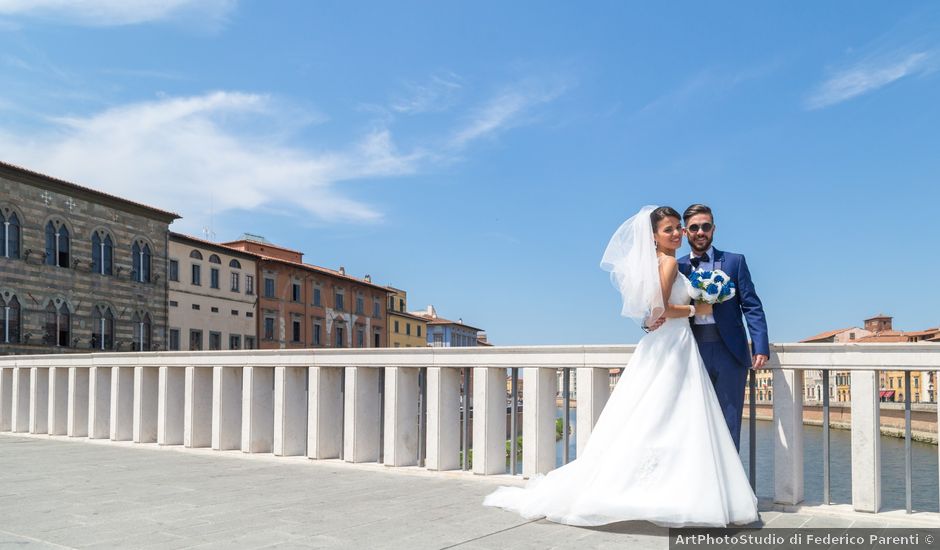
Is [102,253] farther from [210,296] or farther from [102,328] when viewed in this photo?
[210,296]

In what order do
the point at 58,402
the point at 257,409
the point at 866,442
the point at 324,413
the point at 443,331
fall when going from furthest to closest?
the point at 443,331 < the point at 58,402 < the point at 257,409 < the point at 324,413 < the point at 866,442

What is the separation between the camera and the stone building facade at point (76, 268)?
36.8m

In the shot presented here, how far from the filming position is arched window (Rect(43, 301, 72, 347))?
3847 centimetres

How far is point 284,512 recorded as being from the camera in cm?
568

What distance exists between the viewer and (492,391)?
7.48 meters

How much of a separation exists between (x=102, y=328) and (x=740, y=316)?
138ft

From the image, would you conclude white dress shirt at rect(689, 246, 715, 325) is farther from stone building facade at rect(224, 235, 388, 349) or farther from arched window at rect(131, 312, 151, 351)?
stone building facade at rect(224, 235, 388, 349)

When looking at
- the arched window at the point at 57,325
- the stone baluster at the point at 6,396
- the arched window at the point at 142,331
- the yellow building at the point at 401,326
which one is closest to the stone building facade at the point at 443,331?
the yellow building at the point at 401,326

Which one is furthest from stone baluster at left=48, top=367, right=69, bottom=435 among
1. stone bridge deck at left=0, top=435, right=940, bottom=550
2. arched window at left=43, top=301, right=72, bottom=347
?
arched window at left=43, top=301, right=72, bottom=347

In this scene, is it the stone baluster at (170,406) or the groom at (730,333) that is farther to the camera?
the stone baluster at (170,406)

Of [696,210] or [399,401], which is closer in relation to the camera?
[696,210]

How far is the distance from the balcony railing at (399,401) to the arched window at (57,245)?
29271 millimetres

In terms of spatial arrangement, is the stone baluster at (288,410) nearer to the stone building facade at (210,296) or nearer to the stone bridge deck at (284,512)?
the stone bridge deck at (284,512)

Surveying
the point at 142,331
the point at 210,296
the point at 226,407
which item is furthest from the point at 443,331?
the point at 226,407
